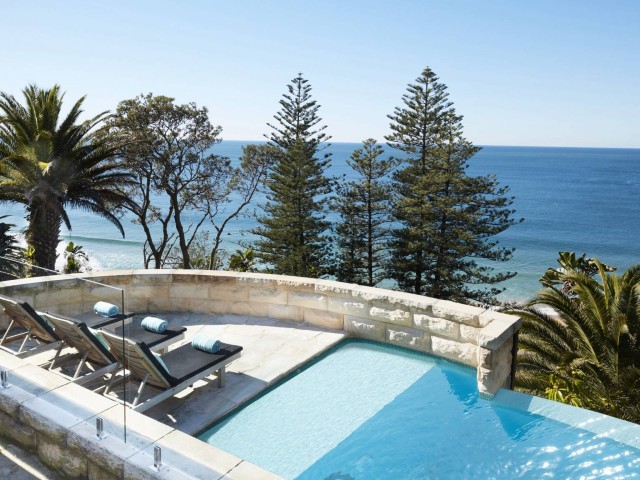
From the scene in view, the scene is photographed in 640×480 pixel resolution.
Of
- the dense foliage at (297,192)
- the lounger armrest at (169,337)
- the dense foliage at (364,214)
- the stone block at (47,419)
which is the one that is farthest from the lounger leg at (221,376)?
the dense foliage at (364,214)

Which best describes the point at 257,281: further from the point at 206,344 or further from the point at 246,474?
the point at 246,474

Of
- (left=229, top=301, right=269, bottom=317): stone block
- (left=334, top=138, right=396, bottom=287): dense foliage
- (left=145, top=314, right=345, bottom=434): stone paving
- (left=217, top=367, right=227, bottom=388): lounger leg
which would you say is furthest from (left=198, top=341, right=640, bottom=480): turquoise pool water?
(left=334, top=138, right=396, bottom=287): dense foliage

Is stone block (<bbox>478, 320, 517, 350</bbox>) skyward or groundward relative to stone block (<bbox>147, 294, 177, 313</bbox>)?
skyward

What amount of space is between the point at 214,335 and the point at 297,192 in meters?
15.1

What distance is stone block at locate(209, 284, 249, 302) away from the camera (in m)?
5.85

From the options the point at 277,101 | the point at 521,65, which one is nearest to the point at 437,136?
the point at 277,101

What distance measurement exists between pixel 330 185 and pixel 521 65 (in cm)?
2489

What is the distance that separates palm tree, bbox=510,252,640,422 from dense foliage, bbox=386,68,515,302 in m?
12.8

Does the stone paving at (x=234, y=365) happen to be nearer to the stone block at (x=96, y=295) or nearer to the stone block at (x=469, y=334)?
the stone block at (x=96, y=295)

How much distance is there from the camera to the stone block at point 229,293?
230 inches

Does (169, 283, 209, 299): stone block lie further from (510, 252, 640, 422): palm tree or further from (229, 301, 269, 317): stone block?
(510, 252, 640, 422): palm tree

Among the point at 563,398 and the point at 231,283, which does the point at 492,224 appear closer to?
the point at 563,398

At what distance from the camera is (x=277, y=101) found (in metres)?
21.3

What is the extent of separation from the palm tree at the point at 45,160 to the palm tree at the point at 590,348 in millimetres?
9815
